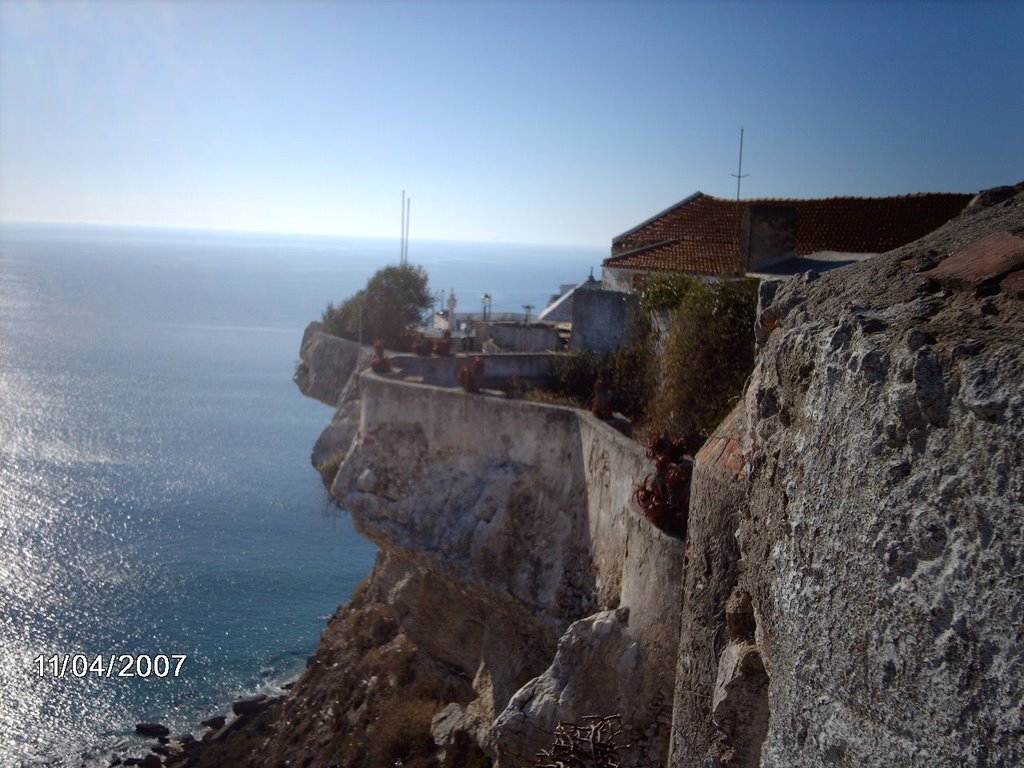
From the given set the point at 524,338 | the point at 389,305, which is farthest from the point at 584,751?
the point at 389,305

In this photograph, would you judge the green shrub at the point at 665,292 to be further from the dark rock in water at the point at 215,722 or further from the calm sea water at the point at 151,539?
the calm sea water at the point at 151,539

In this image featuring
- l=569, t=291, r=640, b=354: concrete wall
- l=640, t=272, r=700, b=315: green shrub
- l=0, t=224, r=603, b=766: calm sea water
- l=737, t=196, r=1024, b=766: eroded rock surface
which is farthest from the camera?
l=0, t=224, r=603, b=766: calm sea water

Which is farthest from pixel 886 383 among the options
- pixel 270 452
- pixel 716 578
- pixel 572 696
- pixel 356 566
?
pixel 270 452

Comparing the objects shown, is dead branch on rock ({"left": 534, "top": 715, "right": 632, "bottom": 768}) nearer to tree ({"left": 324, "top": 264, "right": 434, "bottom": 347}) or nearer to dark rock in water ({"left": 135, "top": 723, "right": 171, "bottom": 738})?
dark rock in water ({"left": 135, "top": 723, "right": 171, "bottom": 738})


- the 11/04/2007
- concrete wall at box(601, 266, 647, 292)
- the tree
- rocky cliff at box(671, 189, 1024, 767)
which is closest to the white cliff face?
rocky cliff at box(671, 189, 1024, 767)

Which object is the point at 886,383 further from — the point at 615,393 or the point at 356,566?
the point at 356,566
